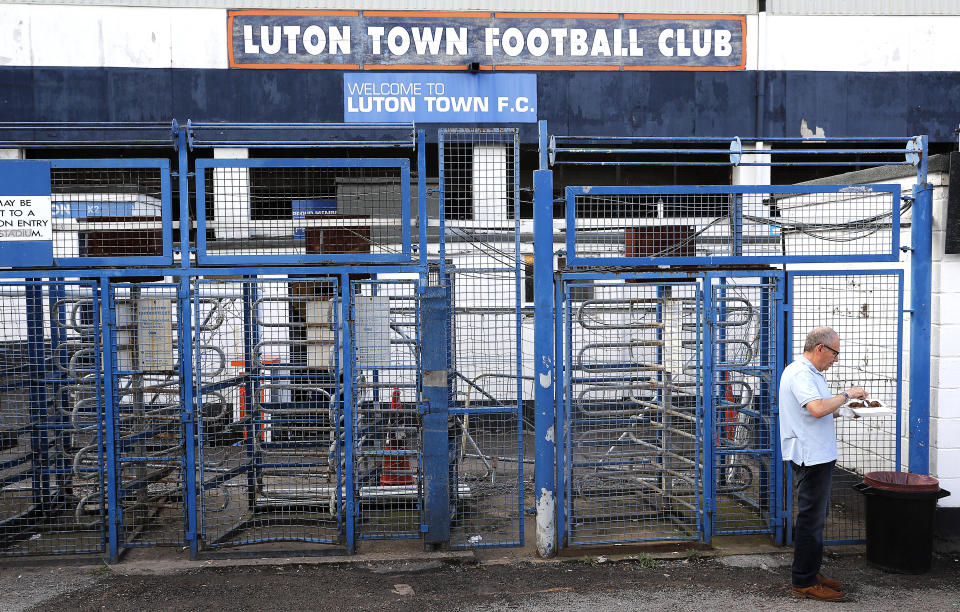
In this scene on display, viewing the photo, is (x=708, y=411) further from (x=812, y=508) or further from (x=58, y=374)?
(x=58, y=374)

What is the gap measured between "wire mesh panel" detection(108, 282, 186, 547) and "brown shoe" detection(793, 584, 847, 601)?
15.6ft

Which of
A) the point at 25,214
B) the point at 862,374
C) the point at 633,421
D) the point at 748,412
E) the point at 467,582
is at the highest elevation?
the point at 25,214

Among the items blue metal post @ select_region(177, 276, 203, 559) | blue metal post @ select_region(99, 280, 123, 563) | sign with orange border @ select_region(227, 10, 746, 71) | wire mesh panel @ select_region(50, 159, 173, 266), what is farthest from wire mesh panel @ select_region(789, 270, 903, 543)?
sign with orange border @ select_region(227, 10, 746, 71)

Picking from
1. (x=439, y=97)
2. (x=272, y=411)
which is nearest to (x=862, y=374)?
(x=272, y=411)

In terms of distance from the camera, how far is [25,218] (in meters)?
6.21

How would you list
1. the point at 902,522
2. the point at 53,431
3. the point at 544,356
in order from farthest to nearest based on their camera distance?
the point at 53,431 → the point at 544,356 → the point at 902,522

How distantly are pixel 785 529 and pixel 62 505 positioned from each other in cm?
668

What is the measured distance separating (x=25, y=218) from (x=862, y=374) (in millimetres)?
7598

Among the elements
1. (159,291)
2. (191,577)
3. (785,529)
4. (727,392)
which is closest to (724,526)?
(785,529)

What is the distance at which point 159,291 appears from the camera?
7.07 meters

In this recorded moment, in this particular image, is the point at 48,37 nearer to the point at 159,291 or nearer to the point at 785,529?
the point at 159,291

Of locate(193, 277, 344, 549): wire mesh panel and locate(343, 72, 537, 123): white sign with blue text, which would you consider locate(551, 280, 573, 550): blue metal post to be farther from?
locate(343, 72, 537, 123): white sign with blue text

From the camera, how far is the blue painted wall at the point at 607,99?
1234cm

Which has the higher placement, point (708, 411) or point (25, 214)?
point (25, 214)
